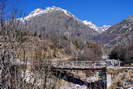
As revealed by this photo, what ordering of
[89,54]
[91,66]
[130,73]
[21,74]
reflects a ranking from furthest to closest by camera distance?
[89,54]
[91,66]
[130,73]
[21,74]

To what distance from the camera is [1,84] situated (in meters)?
5.31

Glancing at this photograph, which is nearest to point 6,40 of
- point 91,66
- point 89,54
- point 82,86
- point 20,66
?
point 20,66

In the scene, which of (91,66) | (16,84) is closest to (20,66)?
(16,84)

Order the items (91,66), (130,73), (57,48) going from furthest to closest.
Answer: (57,48), (91,66), (130,73)

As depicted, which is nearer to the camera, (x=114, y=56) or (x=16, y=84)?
(x=16, y=84)

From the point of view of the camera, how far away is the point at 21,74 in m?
5.63

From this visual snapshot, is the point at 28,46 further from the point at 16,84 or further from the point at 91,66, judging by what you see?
the point at 91,66

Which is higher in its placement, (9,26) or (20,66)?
(9,26)

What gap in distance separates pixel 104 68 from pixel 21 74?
1125 inches

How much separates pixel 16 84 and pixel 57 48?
66.8 m

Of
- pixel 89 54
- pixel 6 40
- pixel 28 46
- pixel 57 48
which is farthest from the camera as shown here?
pixel 57 48

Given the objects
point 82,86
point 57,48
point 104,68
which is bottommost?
point 82,86

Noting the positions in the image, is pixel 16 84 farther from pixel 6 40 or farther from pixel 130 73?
pixel 130 73

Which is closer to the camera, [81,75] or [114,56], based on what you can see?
[81,75]
